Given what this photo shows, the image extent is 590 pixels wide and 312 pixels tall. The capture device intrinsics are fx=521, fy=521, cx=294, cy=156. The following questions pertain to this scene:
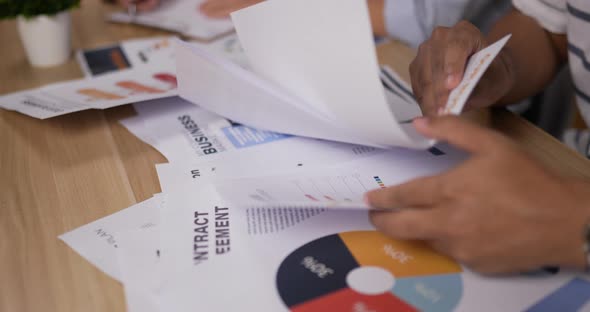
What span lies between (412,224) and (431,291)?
0.05 meters

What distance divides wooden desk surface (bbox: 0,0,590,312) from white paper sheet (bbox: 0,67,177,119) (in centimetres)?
2

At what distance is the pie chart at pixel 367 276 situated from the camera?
1.28 ft

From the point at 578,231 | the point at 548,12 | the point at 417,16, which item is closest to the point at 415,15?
the point at 417,16

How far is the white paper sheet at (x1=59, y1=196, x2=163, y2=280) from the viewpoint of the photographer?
442 millimetres

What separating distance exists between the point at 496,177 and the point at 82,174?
→ 1.36 ft

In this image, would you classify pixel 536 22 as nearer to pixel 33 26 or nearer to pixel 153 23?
pixel 153 23

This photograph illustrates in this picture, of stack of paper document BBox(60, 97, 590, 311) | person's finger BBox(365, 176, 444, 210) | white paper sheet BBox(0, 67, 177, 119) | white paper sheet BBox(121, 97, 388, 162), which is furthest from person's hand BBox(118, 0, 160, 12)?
person's finger BBox(365, 176, 444, 210)

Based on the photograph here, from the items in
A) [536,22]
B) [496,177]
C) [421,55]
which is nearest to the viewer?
[496,177]

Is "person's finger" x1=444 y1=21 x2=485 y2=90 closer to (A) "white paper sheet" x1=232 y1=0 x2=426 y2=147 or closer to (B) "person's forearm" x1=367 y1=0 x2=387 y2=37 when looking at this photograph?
(A) "white paper sheet" x1=232 y1=0 x2=426 y2=147

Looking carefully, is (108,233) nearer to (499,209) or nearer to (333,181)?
(333,181)

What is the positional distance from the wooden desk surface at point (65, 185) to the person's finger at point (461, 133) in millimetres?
202

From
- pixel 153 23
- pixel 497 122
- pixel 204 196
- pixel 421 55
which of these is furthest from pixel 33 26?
pixel 497 122

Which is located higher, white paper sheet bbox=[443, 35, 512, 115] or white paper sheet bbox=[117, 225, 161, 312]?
white paper sheet bbox=[443, 35, 512, 115]

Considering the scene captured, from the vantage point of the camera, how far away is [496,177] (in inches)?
14.9
